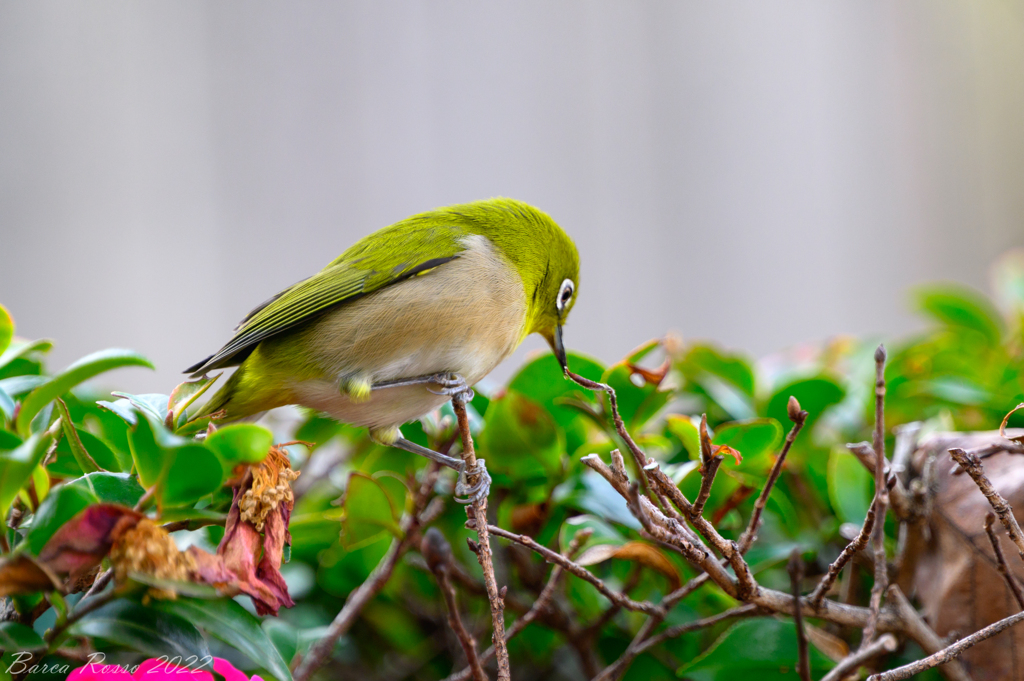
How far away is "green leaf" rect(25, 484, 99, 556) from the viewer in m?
0.53

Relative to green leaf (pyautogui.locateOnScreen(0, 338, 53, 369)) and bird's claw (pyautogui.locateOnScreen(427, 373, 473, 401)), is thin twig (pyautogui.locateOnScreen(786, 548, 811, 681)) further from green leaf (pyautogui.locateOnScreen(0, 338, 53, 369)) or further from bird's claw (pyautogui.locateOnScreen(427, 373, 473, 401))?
green leaf (pyautogui.locateOnScreen(0, 338, 53, 369))

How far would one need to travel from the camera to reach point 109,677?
0.57 metres

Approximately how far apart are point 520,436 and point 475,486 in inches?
4.3

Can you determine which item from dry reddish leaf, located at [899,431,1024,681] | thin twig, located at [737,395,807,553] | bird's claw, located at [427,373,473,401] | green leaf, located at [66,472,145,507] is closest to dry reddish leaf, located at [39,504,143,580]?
green leaf, located at [66,472,145,507]

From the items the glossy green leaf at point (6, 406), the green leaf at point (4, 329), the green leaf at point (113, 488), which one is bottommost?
the green leaf at point (113, 488)

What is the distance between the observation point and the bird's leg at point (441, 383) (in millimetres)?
1096

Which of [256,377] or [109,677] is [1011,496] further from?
[256,377]

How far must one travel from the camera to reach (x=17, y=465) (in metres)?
0.50

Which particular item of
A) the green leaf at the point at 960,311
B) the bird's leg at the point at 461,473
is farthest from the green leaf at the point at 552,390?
the green leaf at the point at 960,311

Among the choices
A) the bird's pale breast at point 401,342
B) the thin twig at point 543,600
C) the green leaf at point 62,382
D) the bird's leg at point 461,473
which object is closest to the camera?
the green leaf at point 62,382

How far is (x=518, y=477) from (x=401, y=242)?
18.5 inches

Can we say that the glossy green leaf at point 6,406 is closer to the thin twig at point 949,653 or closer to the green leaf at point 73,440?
the green leaf at point 73,440

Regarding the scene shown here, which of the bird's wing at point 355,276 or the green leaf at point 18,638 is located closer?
the green leaf at point 18,638

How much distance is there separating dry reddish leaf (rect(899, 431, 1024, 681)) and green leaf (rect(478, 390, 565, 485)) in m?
0.43
